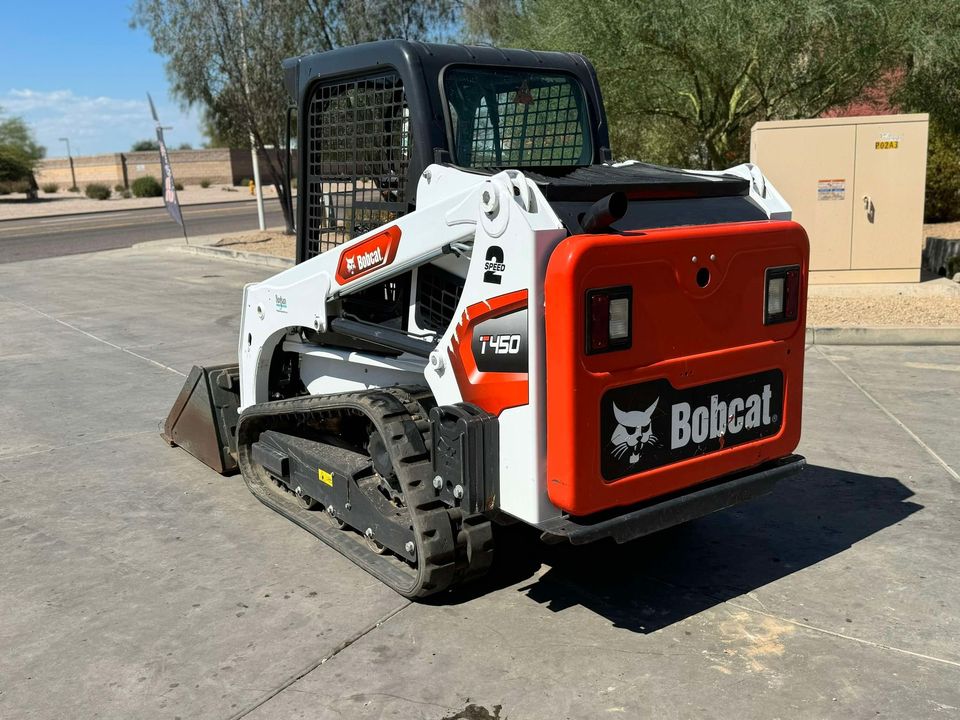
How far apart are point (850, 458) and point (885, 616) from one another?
85.0 inches

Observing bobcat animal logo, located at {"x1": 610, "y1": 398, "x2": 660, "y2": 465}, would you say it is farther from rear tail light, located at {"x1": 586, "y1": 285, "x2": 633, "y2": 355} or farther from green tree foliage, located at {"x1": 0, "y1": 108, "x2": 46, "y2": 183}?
green tree foliage, located at {"x1": 0, "y1": 108, "x2": 46, "y2": 183}

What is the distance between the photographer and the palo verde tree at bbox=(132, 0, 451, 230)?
1803cm

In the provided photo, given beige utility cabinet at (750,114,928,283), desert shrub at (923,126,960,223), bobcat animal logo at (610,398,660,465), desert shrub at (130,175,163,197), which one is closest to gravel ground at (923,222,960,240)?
desert shrub at (923,126,960,223)

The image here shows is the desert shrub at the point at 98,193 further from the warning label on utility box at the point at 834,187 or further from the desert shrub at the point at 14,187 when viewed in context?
the warning label on utility box at the point at 834,187

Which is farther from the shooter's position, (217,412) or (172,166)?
(172,166)

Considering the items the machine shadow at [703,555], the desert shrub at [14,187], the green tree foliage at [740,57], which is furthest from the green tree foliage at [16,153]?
the machine shadow at [703,555]

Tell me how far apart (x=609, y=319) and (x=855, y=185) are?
9667 millimetres

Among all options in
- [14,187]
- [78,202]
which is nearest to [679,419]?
[78,202]

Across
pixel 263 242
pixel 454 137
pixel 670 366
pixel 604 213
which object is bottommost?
pixel 263 242

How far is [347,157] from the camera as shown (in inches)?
177

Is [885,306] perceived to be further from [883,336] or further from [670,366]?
[670,366]

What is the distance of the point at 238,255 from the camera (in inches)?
704

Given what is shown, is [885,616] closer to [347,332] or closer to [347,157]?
[347,332]

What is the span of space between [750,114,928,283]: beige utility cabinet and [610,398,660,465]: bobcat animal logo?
29.8 feet
